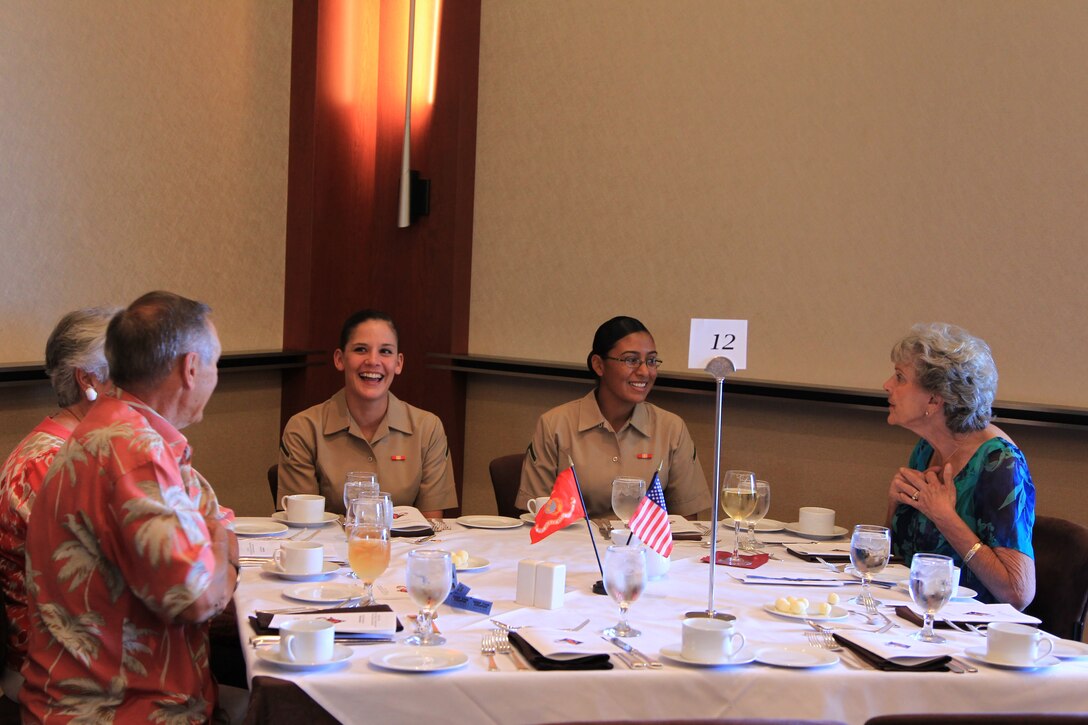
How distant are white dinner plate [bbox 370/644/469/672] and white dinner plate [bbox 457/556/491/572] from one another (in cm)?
60

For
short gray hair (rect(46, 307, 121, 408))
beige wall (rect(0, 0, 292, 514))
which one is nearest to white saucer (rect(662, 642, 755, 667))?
→ short gray hair (rect(46, 307, 121, 408))

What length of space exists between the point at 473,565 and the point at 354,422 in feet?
4.22

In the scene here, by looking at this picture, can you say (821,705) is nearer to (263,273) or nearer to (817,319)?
(817,319)

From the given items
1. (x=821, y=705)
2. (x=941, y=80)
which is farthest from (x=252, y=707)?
(x=941, y=80)

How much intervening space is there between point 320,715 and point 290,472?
1936 mm

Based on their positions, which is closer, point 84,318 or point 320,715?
point 320,715

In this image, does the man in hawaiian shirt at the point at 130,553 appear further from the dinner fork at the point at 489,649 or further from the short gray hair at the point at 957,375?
the short gray hair at the point at 957,375

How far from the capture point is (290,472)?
362 cm

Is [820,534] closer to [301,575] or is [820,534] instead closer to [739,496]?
[739,496]

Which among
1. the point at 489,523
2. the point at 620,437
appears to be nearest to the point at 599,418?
the point at 620,437

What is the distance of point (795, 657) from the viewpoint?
1.95 metres

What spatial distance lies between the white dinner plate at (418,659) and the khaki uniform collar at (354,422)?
183 centimetres

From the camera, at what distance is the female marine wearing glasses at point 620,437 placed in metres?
3.84

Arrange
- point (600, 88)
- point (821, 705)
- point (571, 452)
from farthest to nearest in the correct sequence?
point (600, 88) → point (571, 452) → point (821, 705)
